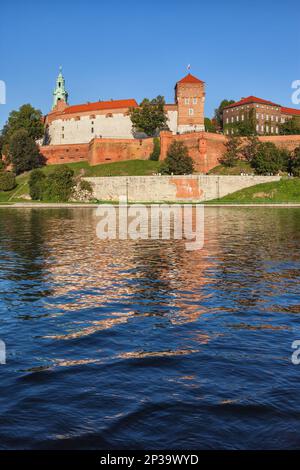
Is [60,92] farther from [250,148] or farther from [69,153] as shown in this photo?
[250,148]

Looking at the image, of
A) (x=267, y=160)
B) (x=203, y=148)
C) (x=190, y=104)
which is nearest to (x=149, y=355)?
(x=267, y=160)

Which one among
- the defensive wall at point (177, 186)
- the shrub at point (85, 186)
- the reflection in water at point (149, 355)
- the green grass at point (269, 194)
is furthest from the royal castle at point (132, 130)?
the reflection in water at point (149, 355)

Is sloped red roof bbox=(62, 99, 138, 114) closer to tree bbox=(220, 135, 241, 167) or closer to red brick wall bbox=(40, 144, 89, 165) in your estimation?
red brick wall bbox=(40, 144, 89, 165)

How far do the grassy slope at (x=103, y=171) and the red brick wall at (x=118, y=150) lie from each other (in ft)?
5.68

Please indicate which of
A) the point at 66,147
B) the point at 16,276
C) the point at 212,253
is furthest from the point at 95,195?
the point at 16,276

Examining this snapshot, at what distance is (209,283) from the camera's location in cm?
1702

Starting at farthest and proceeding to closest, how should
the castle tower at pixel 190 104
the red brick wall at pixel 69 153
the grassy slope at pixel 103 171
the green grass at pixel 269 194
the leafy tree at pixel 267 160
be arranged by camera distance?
the red brick wall at pixel 69 153 < the castle tower at pixel 190 104 < the grassy slope at pixel 103 171 < the leafy tree at pixel 267 160 < the green grass at pixel 269 194

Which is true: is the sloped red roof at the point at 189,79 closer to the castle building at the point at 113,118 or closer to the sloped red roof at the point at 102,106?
the castle building at the point at 113,118

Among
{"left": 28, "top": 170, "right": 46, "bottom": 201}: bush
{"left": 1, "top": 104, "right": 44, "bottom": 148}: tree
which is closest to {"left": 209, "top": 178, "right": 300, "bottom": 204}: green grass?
{"left": 28, "top": 170, "right": 46, "bottom": 201}: bush

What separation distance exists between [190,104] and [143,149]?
46.4ft

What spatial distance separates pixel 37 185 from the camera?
85562mm

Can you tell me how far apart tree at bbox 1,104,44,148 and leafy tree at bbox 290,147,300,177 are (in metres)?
53.5

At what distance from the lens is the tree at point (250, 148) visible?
3494 inches

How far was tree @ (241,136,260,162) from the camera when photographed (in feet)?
291
